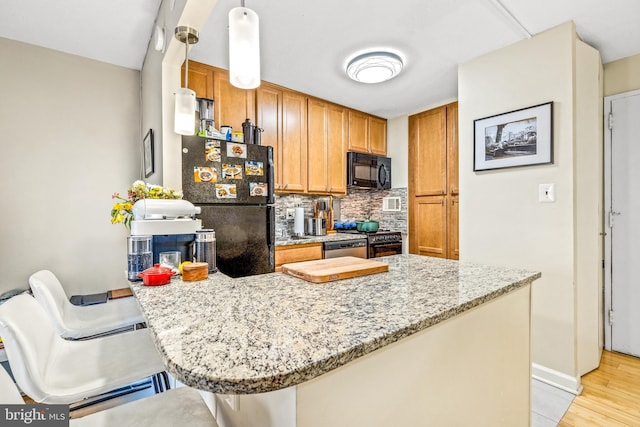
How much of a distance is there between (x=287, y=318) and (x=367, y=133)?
336 cm

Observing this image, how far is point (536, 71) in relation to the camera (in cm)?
207

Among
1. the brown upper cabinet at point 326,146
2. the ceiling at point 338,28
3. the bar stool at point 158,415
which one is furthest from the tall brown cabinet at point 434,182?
the bar stool at point 158,415

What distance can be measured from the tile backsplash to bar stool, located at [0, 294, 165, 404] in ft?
6.72

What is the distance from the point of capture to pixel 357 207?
4.10m

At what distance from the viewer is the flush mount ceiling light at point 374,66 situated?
2.34m

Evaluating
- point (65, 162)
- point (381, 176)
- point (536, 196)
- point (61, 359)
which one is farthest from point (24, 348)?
point (381, 176)

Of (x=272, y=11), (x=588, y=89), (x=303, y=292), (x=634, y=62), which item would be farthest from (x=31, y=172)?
(x=634, y=62)

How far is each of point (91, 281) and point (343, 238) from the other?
7.60 ft

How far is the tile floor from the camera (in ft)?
5.57

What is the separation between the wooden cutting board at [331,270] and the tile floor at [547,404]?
1.37 m

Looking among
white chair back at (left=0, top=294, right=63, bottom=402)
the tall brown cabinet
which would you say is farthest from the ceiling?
white chair back at (left=0, top=294, right=63, bottom=402)

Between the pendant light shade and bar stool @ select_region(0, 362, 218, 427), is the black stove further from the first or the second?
bar stool @ select_region(0, 362, 218, 427)

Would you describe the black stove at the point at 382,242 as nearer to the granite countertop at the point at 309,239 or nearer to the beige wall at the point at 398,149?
the granite countertop at the point at 309,239

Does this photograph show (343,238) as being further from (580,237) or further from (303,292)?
(303,292)
